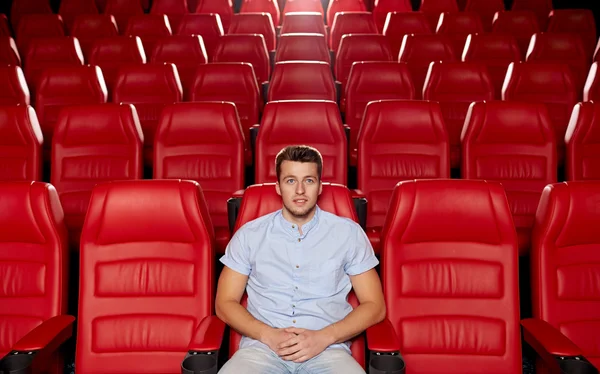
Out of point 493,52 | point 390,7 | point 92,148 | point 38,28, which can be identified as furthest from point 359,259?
point 390,7

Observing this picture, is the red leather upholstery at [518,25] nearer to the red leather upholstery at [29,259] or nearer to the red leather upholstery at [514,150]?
the red leather upholstery at [514,150]

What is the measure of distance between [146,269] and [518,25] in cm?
483

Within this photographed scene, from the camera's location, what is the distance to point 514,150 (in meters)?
3.06

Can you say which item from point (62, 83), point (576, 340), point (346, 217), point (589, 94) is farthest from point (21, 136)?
point (589, 94)

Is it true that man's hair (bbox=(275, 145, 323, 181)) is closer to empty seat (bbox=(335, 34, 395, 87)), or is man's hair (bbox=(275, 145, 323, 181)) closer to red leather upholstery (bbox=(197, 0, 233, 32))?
empty seat (bbox=(335, 34, 395, 87))

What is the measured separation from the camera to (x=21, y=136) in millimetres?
3098

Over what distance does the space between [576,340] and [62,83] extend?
316cm

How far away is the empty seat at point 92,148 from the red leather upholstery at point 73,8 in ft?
13.9

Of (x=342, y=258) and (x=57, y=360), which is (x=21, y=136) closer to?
(x=57, y=360)

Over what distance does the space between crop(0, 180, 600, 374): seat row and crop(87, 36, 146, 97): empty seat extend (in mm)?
3144

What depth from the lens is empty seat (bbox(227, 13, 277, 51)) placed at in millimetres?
5855

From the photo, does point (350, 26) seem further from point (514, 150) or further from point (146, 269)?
point (146, 269)

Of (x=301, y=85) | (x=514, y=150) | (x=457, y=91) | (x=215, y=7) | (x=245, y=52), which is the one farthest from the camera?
(x=215, y=7)

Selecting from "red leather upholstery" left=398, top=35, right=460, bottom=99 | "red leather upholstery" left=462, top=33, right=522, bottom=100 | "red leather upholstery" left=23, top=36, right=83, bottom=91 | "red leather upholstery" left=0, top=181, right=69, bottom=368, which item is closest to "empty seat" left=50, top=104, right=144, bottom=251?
"red leather upholstery" left=0, top=181, right=69, bottom=368
